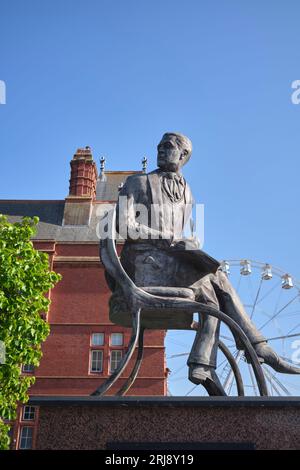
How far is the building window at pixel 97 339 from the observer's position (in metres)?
31.7

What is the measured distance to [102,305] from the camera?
32.1 metres

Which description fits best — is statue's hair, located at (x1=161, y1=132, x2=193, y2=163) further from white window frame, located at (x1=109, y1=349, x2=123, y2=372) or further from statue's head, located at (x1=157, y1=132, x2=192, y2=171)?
white window frame, located at (x1=109, y1=349, x2=123, y2=372)

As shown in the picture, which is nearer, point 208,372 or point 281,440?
point 281,440

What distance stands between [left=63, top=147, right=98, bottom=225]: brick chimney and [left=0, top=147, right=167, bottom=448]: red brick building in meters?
0.06

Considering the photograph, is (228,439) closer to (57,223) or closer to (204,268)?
(204,268)

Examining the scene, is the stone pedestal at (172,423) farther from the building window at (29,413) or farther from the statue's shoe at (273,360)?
the building window at (29,413)

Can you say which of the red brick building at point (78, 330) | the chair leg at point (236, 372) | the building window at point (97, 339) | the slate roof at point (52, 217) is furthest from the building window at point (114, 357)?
the chair leg at point (236, 372)

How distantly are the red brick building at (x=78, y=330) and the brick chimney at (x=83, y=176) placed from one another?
3.02 feet

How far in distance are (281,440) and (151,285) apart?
7.11 ft

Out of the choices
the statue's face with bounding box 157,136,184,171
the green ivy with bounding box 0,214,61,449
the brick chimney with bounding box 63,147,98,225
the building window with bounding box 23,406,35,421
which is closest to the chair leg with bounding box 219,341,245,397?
the statue's face with bounding box 157,136,184,171

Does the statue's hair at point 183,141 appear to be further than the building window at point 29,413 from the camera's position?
No

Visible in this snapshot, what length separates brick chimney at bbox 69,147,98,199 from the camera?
36.8 metres
